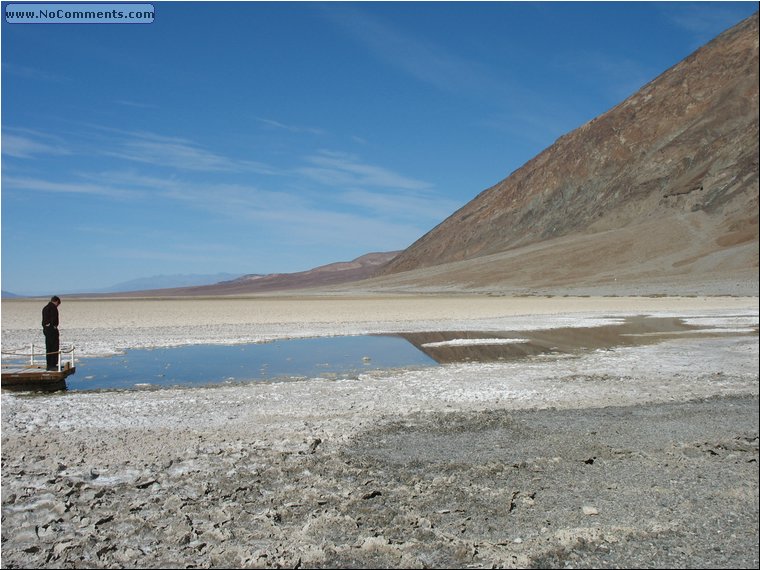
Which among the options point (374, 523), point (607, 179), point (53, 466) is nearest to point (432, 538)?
point (374, 523)

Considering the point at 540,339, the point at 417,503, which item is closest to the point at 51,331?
the point at 417,503

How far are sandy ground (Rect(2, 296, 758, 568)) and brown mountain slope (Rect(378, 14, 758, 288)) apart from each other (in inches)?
Result: 2094

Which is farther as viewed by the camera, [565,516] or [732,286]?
[732,286]

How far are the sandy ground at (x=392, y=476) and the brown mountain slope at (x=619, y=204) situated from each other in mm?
53195

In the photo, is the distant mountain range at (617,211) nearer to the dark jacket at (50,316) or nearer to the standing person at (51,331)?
the standing person at (51,331)

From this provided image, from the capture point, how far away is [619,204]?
9862 cm

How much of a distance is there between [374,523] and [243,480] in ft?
5.36

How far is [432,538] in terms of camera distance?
4484 mm

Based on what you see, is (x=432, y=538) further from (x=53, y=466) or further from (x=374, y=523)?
(x=53, y=466)

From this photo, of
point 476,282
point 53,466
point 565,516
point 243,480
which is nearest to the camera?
point 565,516

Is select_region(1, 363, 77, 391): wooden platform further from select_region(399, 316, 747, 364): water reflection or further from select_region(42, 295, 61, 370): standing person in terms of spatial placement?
select_region(399, 316, 747, 364): water reflection

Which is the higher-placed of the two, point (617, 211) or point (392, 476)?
point (617, 211)

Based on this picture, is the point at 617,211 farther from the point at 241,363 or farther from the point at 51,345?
the point at 51,345

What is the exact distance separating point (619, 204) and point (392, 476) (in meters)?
101
